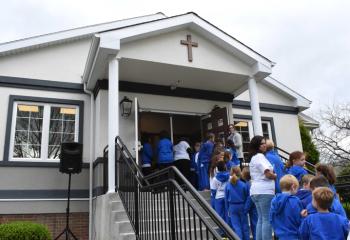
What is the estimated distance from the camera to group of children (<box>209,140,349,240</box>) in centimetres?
376

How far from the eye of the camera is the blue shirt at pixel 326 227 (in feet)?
12.1

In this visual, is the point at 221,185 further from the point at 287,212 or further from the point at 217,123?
the point at 217,123

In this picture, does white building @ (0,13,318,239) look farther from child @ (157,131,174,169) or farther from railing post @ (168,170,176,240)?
railing post @ (168,170,176,240)

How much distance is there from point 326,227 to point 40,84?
8.18 metres

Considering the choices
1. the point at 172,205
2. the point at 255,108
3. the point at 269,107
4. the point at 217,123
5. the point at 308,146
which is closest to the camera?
the point at 172,205

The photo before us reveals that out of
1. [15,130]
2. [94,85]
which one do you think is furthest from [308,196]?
[15,130]

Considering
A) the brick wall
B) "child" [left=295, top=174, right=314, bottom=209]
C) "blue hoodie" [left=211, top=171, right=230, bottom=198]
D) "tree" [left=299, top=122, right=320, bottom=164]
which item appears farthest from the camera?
"tree" [left=299, top=122, right=320, bottom=164]

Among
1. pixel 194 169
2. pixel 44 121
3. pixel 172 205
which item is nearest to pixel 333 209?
pixel 172 205

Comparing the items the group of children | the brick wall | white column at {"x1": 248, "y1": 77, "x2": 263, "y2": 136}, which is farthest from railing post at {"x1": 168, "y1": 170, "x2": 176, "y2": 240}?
the brick wall

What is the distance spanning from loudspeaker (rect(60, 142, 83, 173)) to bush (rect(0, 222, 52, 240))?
5.02 feet

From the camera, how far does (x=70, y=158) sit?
8461mm

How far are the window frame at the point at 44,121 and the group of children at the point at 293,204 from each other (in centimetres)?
474

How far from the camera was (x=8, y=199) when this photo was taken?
8516 mm

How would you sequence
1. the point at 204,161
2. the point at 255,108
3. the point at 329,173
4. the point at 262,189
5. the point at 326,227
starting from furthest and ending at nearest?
1. the point at 255,108
2. the point at 204,161
3. the point at 262,189
4. the point at 329,173
5. the point at 326,227
